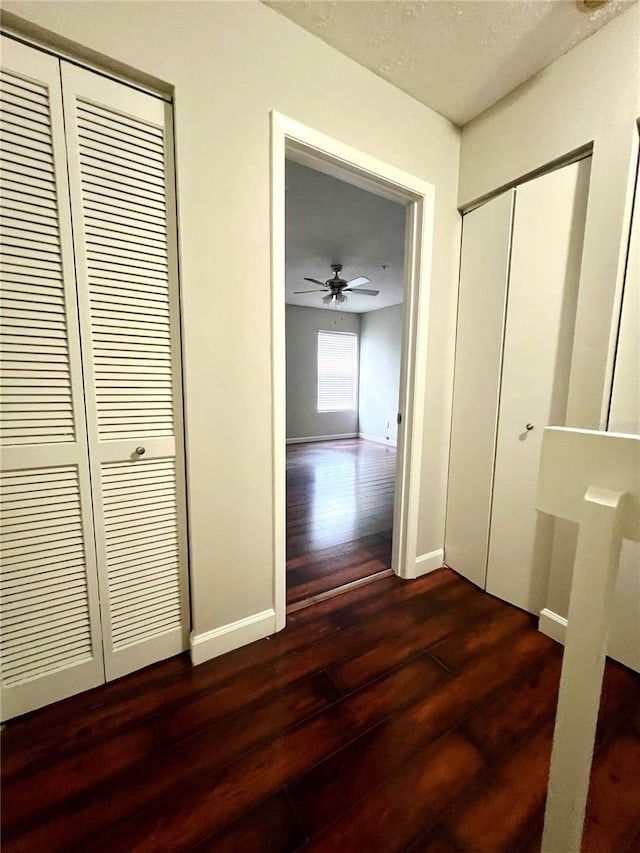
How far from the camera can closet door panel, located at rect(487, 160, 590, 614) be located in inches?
58.7

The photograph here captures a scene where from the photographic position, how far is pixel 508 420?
5.64 feet

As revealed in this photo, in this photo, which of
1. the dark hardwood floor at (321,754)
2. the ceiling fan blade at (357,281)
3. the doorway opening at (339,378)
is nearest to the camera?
the dark hardwood floor at (321,754)

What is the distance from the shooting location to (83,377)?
1.16 meters

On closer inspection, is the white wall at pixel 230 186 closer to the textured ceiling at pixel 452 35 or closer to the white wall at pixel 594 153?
the textured ceiling at pixel 452 35

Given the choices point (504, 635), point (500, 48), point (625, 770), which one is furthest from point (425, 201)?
point (625, 770)

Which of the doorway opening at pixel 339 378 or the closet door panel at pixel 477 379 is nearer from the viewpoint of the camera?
the closet door panel at pixel 477 379

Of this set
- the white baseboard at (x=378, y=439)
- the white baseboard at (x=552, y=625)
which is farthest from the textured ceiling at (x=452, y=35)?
the white baseboard at (x=378, y=439)

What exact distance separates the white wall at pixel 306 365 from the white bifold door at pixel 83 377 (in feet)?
15.6

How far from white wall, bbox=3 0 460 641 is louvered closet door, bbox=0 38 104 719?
30cm

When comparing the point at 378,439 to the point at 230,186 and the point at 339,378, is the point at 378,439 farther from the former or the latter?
the point at 230,186

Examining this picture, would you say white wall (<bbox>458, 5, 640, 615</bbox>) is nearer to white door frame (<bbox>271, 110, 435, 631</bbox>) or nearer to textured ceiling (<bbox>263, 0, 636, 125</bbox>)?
textured ceiling (<bbox>263, 0, 636, 125</bbox>)

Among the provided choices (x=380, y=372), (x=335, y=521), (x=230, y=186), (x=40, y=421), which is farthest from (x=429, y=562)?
(x=380, y=372)

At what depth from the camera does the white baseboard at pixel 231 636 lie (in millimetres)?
1399

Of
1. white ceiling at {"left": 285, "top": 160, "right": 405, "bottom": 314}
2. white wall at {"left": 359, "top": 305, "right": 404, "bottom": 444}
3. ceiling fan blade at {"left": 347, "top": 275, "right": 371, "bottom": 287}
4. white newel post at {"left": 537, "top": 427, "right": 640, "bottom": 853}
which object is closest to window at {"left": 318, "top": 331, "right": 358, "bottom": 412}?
white wall at {"left": 359, "top": 305, "right": 404, "bottom": 444}
